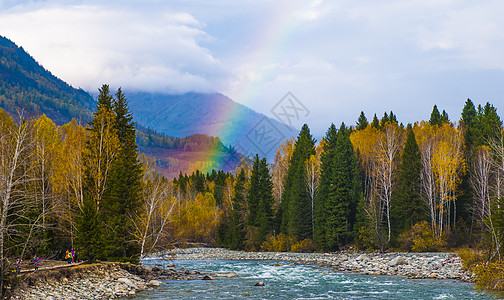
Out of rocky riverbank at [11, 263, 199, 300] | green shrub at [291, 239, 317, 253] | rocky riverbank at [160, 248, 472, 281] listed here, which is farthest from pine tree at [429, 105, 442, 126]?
rocky riverbank at [11, 263, 199, 300]

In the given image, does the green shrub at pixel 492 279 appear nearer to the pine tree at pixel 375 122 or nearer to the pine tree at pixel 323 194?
the pine tree at pixel 323 194

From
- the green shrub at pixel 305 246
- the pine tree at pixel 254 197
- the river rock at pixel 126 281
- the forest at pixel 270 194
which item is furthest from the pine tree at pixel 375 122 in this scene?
the river rock at pixel 126 281

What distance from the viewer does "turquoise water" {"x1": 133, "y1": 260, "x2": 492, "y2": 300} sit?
2722 centimetres

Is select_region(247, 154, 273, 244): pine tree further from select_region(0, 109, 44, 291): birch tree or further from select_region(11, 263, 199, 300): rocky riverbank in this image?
select_region(0, 109, 44, 291): birch tree

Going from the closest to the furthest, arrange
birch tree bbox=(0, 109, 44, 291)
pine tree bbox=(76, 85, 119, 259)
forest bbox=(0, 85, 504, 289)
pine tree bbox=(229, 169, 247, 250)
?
1. birch tree bbox=(0, 109, 44, 291)
2. forest bbox=(0, 85, 504, 289)
3. pine tree bbox=(76, 85, 119, 259)
4. pine tree bbox=(229, 169, 247, 250)

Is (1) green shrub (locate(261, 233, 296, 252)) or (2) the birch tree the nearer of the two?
(2) the birch tree

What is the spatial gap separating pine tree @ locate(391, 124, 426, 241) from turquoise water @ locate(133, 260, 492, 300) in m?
21.4

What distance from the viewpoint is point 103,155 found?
38875mm

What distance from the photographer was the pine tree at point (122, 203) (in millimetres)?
35594

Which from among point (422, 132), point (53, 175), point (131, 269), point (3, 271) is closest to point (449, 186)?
point (422, 132)

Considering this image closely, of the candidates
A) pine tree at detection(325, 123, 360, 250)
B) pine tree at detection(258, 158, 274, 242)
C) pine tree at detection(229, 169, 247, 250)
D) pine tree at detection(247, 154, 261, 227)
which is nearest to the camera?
pine tree at detection(325, 123, 360, 250)

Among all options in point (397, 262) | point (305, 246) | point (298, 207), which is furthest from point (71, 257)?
point (298, 207)

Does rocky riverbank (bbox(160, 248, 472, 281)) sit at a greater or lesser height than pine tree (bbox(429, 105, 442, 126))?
lesser

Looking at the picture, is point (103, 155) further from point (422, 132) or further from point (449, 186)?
point (422, 132)
